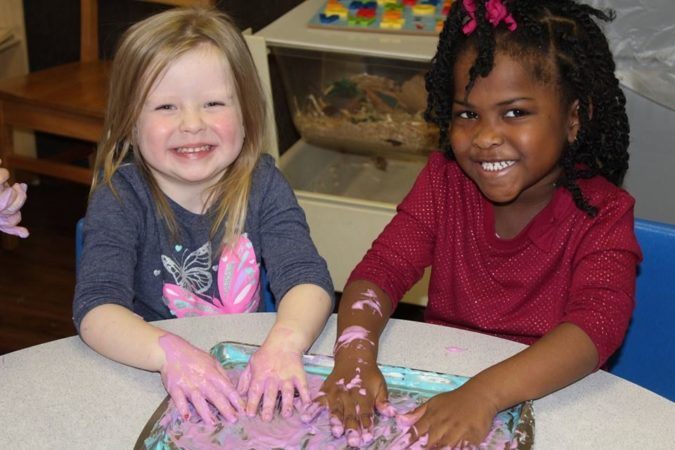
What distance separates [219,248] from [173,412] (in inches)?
18.8

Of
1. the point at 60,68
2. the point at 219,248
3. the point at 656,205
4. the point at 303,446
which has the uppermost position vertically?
the point at 303,446

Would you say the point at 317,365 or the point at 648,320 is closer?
the point at 317,365

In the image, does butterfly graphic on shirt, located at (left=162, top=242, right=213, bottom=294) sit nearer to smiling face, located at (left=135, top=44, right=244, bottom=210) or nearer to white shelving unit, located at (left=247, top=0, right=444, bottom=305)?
smiling face, located at (left=135, top=44, right=244, bottom=210)

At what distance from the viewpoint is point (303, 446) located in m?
1.04

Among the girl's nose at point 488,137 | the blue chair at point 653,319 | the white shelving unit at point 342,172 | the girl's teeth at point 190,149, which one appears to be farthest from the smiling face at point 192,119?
the white shelving unit at point 342,172

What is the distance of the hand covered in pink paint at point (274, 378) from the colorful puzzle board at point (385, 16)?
1286mm

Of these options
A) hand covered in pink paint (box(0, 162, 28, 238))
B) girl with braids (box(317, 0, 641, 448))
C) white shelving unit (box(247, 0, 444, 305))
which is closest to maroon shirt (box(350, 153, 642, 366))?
girl with braids (box(317, 0, 641, 448))

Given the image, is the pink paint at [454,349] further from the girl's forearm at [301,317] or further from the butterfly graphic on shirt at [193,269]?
the butterfly graphic on shirt at [193,269]

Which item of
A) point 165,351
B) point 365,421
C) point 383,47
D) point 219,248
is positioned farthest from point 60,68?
point 365,421

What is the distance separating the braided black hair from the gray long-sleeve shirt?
0.31 metres

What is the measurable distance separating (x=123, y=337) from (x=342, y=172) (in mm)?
1648

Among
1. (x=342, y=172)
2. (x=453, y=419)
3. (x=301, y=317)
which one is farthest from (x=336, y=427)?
(x=342, y=172)

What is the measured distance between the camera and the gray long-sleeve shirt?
139 cm

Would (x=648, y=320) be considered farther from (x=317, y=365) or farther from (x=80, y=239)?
(x=80, y=239)
